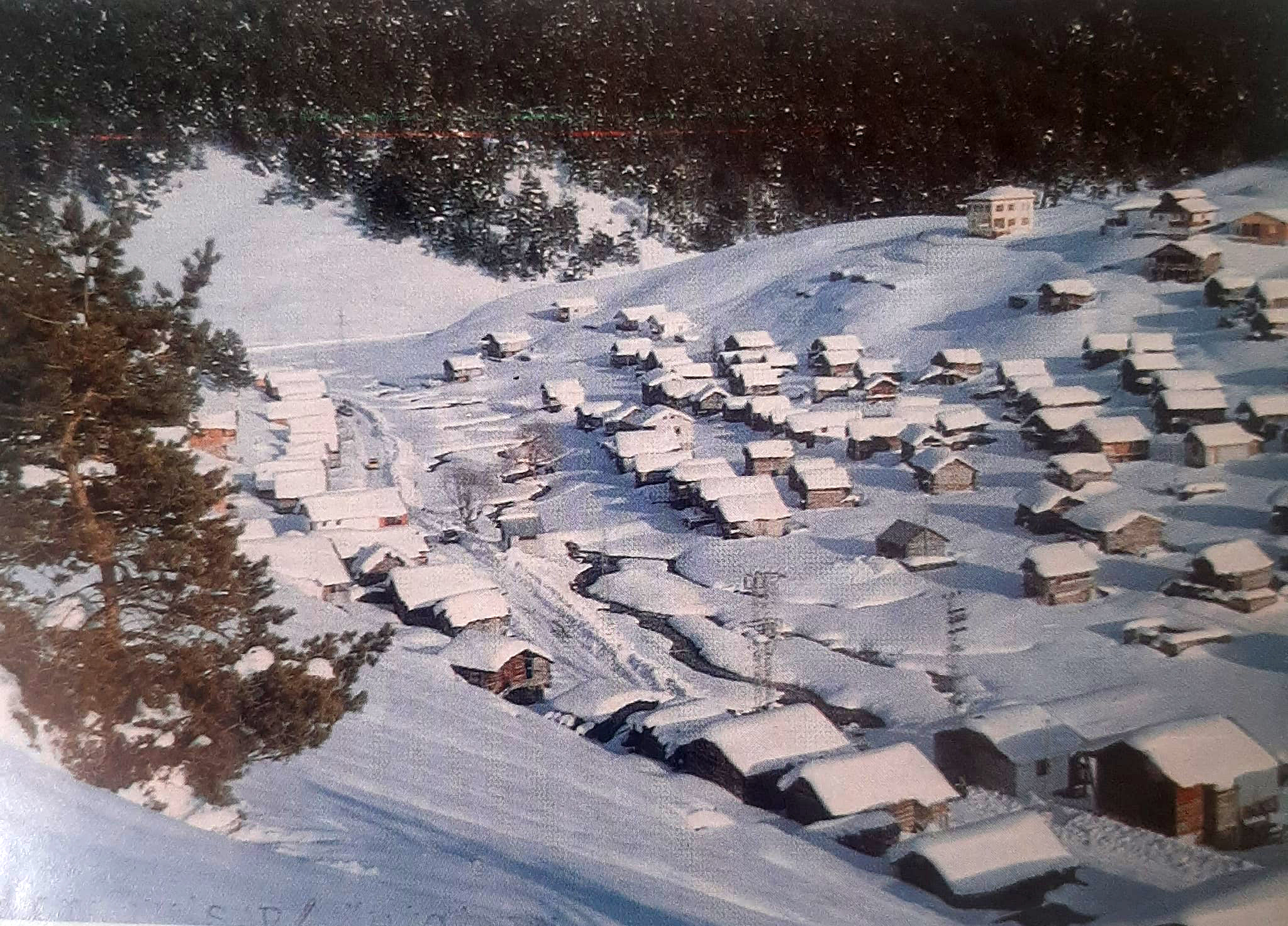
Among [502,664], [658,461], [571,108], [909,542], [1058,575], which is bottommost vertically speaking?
[502,664]

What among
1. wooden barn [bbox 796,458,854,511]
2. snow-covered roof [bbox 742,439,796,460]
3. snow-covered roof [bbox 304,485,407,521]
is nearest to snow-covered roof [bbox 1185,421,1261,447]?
wooden barn [bbox 796,458,854,511]

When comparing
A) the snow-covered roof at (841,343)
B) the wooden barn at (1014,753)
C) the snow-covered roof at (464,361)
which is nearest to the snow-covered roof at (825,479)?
the snow-covered roof at (841,343)

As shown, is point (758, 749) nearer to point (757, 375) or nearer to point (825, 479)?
point (825, 479)

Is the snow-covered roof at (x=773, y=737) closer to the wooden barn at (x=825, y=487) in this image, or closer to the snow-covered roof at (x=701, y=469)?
the wooden barn at (x=825, y=487)

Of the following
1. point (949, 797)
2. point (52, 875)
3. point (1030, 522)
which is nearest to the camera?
point (949, 797)

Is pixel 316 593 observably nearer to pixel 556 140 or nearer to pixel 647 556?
pixel 647 556

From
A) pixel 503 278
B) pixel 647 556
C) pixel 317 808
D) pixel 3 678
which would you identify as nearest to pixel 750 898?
pixel 647 556

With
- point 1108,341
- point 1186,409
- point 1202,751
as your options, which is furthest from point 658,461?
point 1202,751
